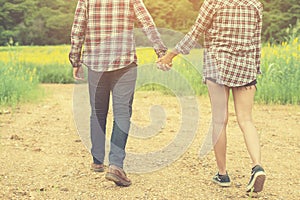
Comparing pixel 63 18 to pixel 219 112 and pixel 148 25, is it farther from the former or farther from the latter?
pixel 219 112

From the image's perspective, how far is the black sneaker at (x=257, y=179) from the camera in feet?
11.1

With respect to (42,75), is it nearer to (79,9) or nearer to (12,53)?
(12,53)

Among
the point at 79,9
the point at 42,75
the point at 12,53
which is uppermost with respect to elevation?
the point at 79,9

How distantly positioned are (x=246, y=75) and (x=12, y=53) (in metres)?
6.93

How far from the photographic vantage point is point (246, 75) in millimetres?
3445

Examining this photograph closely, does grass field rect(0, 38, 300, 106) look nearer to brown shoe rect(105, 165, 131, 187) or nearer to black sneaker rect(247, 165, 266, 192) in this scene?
brown shoe rect(105, 165, 131, 187)

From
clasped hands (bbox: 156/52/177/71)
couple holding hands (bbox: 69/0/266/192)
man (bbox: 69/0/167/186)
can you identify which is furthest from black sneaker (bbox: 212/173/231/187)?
clasped hands (bbox: 156/52/177/71)

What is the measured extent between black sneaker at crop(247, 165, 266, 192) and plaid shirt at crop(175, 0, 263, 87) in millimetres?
508

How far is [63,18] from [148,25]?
592 inches

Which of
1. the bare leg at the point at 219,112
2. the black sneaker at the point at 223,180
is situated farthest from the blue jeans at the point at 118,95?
the black sneaker at the point at 223,180

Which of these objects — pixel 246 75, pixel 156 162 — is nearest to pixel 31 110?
pixel 156 162

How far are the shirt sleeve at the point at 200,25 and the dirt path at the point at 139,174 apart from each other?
2.96ft

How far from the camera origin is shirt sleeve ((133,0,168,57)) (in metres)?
3.72

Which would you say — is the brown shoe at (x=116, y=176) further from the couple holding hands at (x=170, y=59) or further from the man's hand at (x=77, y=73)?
the man's hand at (x=77, y=73)
